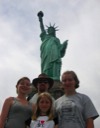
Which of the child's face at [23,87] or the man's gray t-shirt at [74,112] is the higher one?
the child's face at [23,87]

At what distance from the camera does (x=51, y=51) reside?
56.5 ft

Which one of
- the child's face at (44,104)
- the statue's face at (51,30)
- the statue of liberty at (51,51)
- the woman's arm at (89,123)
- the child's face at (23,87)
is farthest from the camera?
the statue's face at (51,30)

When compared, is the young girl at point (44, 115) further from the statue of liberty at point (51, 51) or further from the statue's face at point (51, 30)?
the statue's face at point (51, 30)

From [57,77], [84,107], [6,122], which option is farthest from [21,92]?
[57,77]

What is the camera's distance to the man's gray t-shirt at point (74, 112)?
403 cm

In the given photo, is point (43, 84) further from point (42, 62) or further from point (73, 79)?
point (42, 62)

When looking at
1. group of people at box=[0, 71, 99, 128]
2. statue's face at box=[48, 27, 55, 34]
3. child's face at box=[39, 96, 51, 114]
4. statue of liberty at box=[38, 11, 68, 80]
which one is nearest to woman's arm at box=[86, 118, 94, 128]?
group of people at box=[0, 71, 99, 128]

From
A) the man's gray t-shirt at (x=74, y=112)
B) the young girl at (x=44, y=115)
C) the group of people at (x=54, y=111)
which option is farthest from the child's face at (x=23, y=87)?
the man's gray t-shirt at (x=74, y=112)

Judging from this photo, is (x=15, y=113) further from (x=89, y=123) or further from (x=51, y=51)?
(x=51, y=51)

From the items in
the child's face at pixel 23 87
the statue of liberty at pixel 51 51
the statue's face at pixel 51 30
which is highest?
the statue's face at pixel 51 30

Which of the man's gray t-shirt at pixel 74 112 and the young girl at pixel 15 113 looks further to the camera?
the young girl at pixel 15 113

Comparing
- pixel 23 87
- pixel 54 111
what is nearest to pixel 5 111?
pixel 23 87

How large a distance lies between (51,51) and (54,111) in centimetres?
1314

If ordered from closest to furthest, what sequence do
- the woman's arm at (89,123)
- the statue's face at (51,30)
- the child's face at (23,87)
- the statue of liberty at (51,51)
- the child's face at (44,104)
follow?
1. the woman's arm at (89,123)
2. the child's face at (44,104)
3. the child's face at (23,87)
4. the statue of liberty at (51,51)
5. the statue's face at (51,30)
